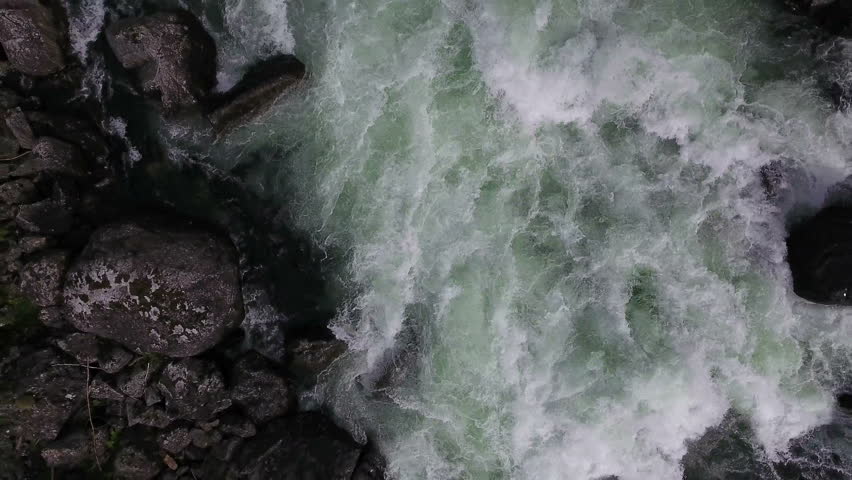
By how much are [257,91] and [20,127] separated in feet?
12.0

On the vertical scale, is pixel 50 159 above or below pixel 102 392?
above

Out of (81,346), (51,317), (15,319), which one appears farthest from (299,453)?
(15,319)

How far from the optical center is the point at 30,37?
7.64 m

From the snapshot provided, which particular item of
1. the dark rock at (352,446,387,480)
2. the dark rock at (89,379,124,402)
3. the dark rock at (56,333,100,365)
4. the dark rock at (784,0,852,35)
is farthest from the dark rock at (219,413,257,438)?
the dark rock at (784,0,852,35)

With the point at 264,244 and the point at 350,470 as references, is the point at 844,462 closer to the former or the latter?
the point at 350,470

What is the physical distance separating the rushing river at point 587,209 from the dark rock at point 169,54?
392 millimetres

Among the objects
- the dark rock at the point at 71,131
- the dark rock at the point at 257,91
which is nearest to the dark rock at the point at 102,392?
the dark rock at the point at 71,131

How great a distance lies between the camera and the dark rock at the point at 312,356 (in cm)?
804

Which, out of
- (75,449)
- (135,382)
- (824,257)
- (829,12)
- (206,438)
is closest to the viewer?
(824,257)

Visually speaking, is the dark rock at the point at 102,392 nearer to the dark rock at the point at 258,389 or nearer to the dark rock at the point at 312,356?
the dark rock at the point at 258,389

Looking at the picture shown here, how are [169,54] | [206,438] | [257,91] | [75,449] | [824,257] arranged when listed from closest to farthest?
[824,257] < [169,54] < [257,91] < [75,449] < [206,438]

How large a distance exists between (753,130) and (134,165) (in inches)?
372

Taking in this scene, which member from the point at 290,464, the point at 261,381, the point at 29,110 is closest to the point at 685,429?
the point at 290,464

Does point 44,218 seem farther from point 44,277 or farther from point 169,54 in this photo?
point 169,54
